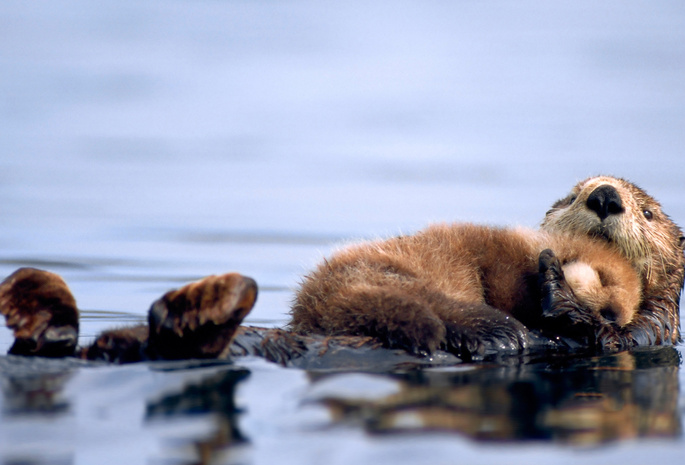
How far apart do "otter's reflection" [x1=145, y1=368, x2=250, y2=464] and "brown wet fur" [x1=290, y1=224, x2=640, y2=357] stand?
658 millimetres

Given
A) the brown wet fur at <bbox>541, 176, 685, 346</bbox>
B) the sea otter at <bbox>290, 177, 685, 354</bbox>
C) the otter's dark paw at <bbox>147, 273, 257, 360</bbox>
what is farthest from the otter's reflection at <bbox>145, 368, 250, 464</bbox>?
the brown wet fur at <bbox>541, 176, 685, 346</bbox>

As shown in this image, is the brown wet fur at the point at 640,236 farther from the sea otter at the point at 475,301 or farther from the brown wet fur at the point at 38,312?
the brown wet fur at the point at 38,312

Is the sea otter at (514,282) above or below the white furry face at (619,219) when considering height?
below

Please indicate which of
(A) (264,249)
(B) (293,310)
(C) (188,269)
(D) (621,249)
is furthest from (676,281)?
(A) (264,249)

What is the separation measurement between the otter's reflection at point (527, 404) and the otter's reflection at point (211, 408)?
32 cm

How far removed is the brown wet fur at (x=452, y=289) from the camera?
3365mm

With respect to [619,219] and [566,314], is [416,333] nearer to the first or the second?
[566,314]

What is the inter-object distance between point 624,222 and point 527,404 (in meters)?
1.79

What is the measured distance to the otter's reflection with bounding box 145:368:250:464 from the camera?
233cm

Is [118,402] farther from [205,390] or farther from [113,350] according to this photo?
[113,350]

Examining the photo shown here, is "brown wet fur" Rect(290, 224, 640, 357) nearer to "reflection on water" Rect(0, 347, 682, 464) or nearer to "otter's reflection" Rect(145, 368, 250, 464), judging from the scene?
"reflection on water" Rect(0, 347, 682, 464)

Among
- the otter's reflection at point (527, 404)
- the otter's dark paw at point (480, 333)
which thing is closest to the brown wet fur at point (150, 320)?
the otter's reflection at point (527, 404)

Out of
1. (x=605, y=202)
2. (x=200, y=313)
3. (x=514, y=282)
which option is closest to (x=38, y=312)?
(x=200, y=313)

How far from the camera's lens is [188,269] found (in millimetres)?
7645
